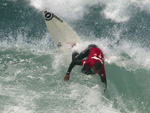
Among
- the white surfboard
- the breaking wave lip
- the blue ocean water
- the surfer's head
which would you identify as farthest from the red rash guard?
the breaking wave lip

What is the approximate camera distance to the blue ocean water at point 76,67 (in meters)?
6.49

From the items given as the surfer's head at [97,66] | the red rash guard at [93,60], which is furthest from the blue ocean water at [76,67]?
the surfer's head at [97,66]

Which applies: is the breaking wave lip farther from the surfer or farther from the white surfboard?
the surfer

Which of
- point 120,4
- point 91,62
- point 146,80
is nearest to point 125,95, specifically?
point 146,80

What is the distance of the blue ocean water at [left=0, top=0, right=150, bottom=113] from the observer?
6488 mm

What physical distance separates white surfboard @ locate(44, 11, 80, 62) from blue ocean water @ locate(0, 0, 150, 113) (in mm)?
343

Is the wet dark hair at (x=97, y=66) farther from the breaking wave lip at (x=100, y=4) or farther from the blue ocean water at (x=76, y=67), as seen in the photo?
the breaking wave lip at (x=100, y=4)

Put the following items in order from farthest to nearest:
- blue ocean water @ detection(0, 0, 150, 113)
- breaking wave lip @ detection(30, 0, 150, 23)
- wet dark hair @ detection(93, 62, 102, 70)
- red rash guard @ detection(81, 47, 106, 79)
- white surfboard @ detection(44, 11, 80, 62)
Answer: breaking wave lip @ detection(30, 0, 150, 23) → white surfboard @ detection(44, 11, 80, 62) → blue ocean water @ detection(0, 0, 150, 113) → red rash guard @ detection(81, 47, 106, 79) → wet dark hair @ detection(93, 62, 102, 70)

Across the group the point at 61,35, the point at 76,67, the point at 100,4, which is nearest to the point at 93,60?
the point at 76,67

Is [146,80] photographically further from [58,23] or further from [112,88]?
[58,23]

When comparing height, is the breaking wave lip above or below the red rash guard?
above

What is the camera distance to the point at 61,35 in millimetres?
8008

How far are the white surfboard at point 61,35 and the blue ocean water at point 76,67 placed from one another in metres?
0.34

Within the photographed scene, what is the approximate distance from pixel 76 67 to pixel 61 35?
4.22ft
